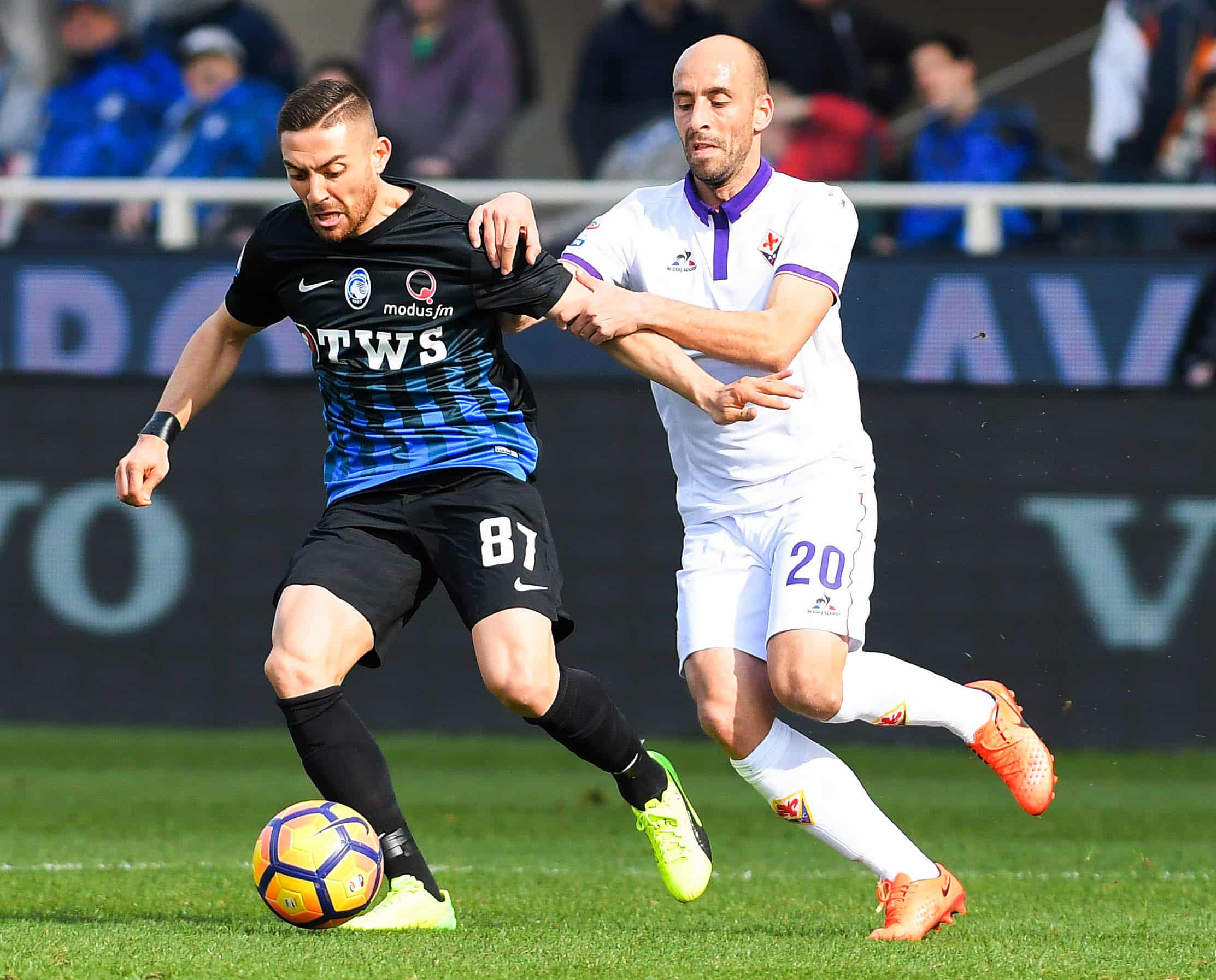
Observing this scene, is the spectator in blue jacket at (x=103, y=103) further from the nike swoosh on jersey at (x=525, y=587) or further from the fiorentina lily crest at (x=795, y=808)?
the fiorentina lily crest at (x=795, y=808)

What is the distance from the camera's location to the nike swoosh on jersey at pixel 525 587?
5746 mm

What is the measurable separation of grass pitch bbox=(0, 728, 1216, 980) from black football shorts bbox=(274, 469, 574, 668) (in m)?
0.93

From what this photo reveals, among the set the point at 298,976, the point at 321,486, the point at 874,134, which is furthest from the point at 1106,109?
the point at 298,976

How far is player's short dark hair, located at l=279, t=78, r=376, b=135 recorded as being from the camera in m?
5.49

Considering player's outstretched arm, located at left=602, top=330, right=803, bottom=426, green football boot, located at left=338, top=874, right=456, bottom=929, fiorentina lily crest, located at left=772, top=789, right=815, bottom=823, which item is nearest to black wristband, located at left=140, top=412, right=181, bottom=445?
player's outstretched arm, located at left=602, top=330, right=803, bottom=426

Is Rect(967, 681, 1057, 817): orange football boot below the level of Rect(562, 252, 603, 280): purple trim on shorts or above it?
below

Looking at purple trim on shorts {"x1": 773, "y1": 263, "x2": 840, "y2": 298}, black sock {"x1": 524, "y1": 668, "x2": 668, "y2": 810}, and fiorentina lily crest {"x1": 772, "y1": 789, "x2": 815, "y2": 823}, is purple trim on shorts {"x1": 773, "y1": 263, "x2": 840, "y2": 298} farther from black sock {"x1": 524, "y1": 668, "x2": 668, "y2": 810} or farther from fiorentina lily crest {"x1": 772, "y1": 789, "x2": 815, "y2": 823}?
fiorentina lily crest {"x1": 772, "y1": 789, "x2": 815, "y2": 823}

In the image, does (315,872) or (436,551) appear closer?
(315,872)

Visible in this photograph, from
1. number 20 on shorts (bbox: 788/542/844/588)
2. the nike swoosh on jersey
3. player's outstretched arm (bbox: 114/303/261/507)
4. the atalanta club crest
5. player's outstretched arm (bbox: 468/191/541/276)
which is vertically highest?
player's outstretched arm (bbox: 468/191/541/276)

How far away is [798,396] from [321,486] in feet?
18.6

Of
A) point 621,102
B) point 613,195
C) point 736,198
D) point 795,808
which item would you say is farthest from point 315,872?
point 621,102

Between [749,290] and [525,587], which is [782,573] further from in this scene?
[749,290]

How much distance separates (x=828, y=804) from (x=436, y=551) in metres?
1.35

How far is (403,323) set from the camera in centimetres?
577
